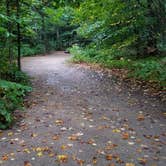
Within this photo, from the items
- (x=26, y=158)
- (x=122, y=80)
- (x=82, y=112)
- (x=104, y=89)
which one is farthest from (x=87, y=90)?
(x=26, y=158)

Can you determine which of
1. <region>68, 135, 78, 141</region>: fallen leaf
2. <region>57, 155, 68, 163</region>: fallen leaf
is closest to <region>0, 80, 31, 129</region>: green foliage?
<region>68, 135, 78, 141</region>: fallen leaf

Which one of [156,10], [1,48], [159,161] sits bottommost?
[159,161]

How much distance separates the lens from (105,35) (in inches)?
740

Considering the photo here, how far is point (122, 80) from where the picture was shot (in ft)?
42.3

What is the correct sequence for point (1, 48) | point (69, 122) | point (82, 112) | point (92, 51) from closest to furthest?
point (69, 122) < point (82, 112) < point (1, 48) < point (92, 51)

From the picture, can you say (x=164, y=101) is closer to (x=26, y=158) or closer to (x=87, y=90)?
(x=87, y=90)

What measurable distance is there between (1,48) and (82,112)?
4661mm

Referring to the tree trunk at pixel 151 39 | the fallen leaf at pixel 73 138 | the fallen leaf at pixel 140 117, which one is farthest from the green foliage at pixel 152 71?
the fallen leaf at pixel 73 138

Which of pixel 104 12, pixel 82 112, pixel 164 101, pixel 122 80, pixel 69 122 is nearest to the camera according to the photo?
pixel 69 122

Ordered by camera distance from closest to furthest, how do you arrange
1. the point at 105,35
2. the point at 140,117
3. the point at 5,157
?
the point at 5,157, the point at 140,117, the point at 105,35

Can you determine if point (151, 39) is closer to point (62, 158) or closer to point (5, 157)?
point (62, 158)

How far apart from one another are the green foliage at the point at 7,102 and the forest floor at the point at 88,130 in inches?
9.7

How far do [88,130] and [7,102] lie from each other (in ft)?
7.91

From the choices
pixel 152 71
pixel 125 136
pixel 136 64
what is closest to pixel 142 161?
pixel 125 136
